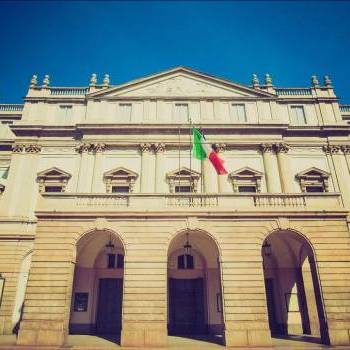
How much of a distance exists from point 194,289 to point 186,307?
1166 mm

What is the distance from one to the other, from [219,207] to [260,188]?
760 cm

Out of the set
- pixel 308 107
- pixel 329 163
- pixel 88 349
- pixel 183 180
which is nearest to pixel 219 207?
pixel 183 180

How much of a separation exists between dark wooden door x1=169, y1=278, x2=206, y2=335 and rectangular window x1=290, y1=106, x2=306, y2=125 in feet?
50.0

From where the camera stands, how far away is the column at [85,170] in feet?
71.3

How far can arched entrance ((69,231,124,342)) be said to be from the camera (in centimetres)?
1845

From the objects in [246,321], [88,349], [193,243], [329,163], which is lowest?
[88,349]

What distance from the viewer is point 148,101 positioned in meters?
25.3

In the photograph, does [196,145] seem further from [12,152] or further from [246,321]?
[12,152]

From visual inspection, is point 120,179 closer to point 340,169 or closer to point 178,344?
point 178,344

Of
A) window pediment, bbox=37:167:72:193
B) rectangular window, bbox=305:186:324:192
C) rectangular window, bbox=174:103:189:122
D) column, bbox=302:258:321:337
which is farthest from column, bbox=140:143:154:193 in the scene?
rectangular window, bbox=305:186:324:192

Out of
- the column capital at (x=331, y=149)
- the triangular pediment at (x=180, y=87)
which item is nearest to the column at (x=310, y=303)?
the column capital at (x=331, y=149)

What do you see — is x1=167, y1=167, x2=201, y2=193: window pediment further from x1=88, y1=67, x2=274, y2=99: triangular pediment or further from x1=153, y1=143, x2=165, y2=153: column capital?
x1=88, y1=67, x2=274, y2=99: triangular pediment

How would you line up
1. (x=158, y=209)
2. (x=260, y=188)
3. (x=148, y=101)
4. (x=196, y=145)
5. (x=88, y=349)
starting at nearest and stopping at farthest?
(x=88, y=349) < (x=158, y=209) < (x=196, y=145) < (x=260, y=188) < (x=148, y=101)

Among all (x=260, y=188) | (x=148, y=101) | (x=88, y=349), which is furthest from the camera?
(x=148, y=101)
